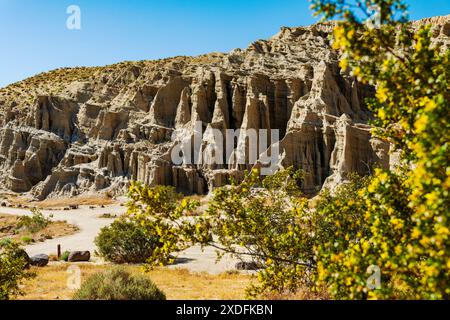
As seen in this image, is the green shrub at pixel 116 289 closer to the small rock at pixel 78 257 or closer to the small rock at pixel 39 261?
the small rock at pixel 39 261

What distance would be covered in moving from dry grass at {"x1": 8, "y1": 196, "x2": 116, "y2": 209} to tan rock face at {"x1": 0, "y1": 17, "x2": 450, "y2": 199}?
2.75 m

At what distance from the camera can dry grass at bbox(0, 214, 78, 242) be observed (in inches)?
1620

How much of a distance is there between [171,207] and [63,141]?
85766 mm

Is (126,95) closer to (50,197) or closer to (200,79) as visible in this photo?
(200,79)

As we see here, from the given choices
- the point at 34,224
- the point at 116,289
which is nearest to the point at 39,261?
the point at 116,289

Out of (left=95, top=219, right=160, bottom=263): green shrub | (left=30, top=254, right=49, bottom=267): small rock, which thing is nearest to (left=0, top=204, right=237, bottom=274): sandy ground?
(left=95, top=219, right=160, bottom=263): green shrub

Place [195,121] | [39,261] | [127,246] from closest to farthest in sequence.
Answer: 1. [39,261]
2. [127,246]
3. [195,121]

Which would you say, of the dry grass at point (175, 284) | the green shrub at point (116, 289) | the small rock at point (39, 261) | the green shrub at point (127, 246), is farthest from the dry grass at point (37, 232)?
the green shrub at point (116, 289)

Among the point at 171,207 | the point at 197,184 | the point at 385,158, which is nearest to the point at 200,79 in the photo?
the point at 197,184

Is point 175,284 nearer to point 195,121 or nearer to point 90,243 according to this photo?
point 90,243

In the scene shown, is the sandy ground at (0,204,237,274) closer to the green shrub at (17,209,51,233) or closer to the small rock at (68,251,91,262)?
the small rock at (68,251,91,262)

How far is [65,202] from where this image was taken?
2844 inches

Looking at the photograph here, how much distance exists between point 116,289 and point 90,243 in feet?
80.1

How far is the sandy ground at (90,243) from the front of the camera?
2406cm
